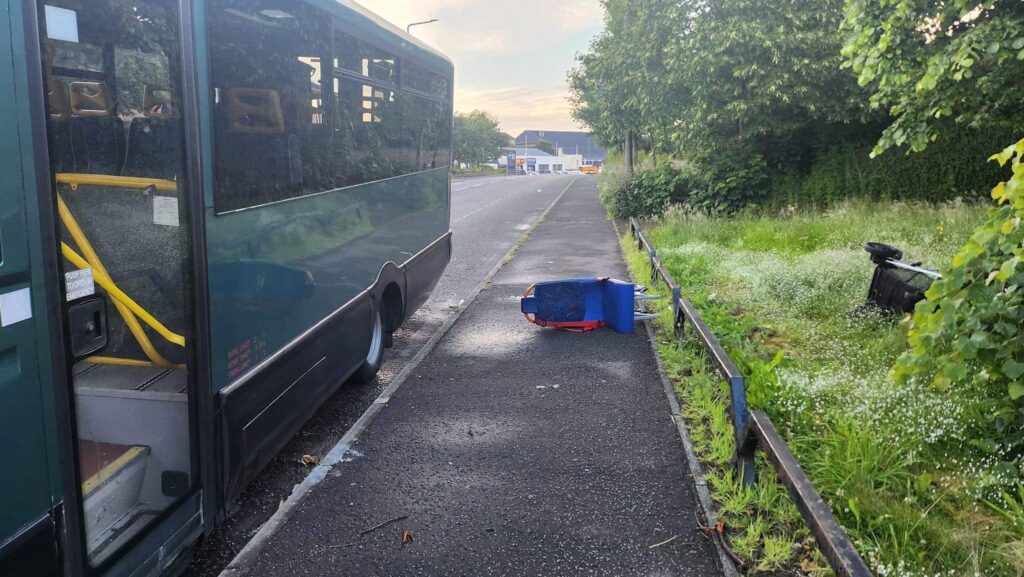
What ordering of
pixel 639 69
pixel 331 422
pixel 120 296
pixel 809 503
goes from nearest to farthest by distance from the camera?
pixel 809 503 < pixel 120 296 < pixel 331 422 < pixel 639 69

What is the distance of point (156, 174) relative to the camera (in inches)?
133

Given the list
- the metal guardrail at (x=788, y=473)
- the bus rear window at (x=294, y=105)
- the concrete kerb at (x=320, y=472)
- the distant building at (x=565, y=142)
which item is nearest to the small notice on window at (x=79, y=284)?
the bus rear window at (x=294, y=105)

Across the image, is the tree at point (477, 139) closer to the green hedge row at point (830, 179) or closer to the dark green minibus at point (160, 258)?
the green hedge row at point (830, 179)

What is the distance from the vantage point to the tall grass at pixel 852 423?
3.66m

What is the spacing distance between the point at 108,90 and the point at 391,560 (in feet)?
8.46

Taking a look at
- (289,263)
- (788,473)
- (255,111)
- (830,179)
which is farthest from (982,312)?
(830,179)

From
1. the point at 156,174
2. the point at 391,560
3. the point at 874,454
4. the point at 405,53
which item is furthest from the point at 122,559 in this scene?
the point at 405,53

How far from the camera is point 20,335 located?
7.80 feet

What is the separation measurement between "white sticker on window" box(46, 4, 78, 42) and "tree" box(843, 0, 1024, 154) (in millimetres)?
7347

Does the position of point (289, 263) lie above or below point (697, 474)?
above

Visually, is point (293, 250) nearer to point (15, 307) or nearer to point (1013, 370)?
point (15, 307)

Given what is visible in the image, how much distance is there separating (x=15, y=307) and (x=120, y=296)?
3.46 ft

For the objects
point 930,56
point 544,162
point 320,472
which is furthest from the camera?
point 544,162

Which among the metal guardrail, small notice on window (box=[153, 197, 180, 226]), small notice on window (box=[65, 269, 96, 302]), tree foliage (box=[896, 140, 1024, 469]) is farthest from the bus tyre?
tree foliage (box=[896, 140, 1024, 469])
